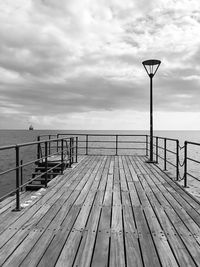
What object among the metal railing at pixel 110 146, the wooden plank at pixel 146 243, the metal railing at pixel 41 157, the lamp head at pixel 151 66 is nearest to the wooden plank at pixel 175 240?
the wooden plank at pixel 146 243

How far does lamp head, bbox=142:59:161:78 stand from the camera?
26.9ft

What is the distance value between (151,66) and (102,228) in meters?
6.99

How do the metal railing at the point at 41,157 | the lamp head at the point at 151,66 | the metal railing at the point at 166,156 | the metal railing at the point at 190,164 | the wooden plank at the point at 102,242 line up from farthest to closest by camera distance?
1. the lamp head at the point at 151,66
2. the metal railing at the point at 166,156
3. the metal railing at the point at 190,164
4. the metal railing at the point at 41,157
5. the wooden plank at the point at 102,242

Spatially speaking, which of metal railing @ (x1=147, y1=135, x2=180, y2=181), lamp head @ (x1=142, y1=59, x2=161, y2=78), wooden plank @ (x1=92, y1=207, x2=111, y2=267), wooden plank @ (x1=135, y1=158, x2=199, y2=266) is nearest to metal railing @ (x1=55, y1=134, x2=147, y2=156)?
metal railing @ (x1=147, y1=135, x2=180, y2=181)

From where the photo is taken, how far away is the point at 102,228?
2.77 meters

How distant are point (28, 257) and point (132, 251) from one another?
1040mm

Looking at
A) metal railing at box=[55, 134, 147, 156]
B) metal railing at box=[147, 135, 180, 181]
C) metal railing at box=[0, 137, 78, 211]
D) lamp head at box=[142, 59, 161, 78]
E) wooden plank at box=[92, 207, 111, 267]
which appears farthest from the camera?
metal railing at box=[55, 134, 147, 156]

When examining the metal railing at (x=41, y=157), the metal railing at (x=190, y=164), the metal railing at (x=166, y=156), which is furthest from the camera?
the metal railing at (x=166, y=156)

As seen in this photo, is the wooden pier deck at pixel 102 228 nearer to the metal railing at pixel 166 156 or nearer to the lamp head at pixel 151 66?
the metal railing at pixel 166 156

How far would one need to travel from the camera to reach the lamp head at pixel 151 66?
819cm

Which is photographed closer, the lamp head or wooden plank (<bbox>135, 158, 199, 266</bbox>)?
wooden plank (<bbox>135, 158, 199, 266</bbox>)

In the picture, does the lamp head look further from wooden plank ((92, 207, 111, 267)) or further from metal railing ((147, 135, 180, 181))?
wooden plank ((92, 207, 111, 267))

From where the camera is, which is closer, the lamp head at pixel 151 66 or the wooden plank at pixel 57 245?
the wooden plank at pixel 57 245

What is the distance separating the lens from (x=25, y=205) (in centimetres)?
363
